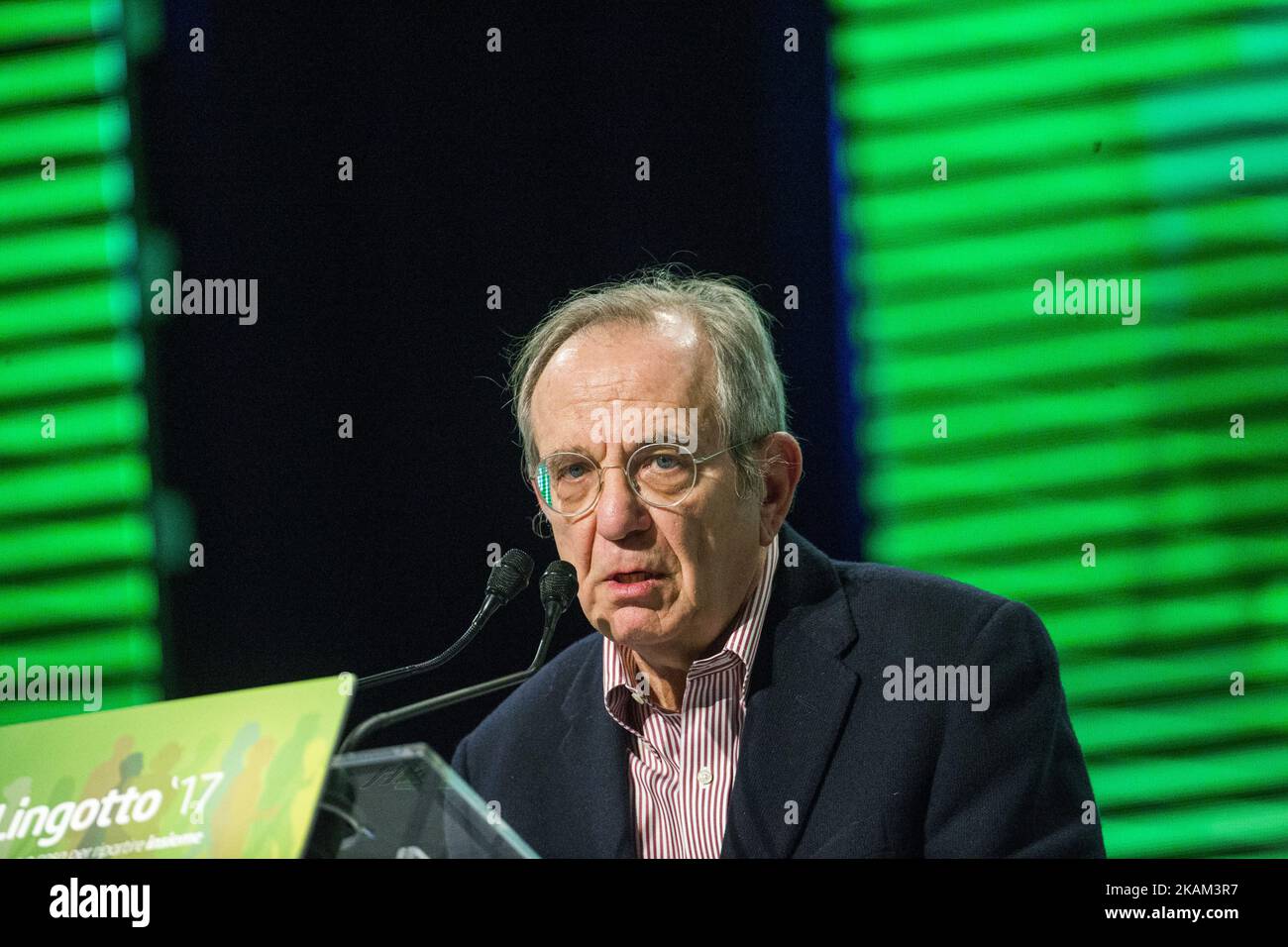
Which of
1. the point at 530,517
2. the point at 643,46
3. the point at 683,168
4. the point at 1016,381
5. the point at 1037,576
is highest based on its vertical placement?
the point at 643,46

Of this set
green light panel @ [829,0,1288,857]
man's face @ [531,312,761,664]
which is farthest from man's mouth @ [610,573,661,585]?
green light panel @ [829,0,1288,857]

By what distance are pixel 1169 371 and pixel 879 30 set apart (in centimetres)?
99

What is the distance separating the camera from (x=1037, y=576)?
292 cm

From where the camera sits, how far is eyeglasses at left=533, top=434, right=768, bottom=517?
2.60m

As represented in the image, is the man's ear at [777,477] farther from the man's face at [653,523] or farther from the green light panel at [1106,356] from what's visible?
the green light panel at [1106,356]

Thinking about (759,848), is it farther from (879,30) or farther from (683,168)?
(879,30)

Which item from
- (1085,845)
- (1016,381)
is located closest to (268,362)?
(1016,381)

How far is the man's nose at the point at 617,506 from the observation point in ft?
8.49

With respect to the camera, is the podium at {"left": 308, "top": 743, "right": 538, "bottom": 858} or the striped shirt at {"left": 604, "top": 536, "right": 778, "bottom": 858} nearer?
the podium at {"left": 308, "top": 743, "right": 538, "bottom": 858}

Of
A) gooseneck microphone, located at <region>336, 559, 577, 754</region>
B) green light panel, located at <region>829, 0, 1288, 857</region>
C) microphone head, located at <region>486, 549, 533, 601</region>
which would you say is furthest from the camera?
green light panel, located at <region>829, 0, 1288, 857</region>

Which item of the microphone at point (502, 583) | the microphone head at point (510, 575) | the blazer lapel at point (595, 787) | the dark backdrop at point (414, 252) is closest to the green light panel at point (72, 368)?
the dark backdrop at point (414, 252)

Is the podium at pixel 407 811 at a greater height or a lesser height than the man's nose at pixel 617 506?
lesser

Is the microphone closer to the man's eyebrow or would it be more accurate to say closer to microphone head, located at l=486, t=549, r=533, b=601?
microphone head, located at l=486, t=549, r=533, b=601

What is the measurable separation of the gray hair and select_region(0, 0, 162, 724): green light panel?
89 cm
